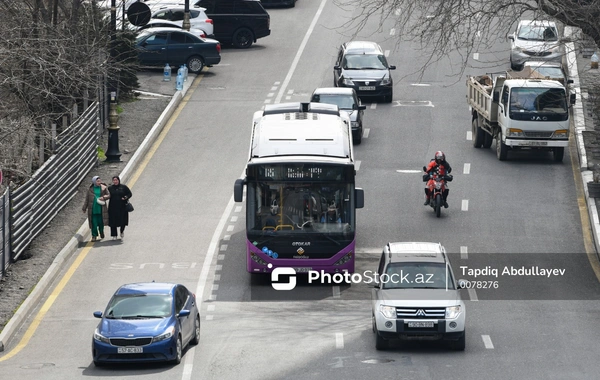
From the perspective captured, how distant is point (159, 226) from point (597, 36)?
11664mm

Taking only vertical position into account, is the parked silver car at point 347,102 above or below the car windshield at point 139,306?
below

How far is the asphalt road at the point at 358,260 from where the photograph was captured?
2067cm

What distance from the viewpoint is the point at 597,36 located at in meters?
25.6

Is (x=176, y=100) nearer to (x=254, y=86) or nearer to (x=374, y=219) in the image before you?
(x=254, y=86)

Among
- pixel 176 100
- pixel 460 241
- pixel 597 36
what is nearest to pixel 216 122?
pixel 176 100

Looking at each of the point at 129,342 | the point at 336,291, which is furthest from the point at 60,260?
the point at 129,342

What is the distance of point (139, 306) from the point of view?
67.2ft

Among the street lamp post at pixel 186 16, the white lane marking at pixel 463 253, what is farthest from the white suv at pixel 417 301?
the street lamp post at pixel 186 16

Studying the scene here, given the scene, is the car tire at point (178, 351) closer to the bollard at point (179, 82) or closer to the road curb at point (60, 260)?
the road curb at point (60, 260)

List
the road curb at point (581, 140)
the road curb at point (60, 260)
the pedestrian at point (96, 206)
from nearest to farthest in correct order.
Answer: the road curb at point (60, 260) < the pedestrian at point (96, 206) < the road curb at point (581, 140)

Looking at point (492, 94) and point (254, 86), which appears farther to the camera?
point (254, 86)

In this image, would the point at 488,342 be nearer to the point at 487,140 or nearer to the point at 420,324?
the point at 420,324

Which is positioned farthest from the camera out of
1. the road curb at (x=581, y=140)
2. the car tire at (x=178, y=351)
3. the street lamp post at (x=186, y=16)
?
the street lamp post at (x=186, y=16)

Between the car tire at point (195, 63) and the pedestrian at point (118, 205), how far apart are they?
66.3 feet
